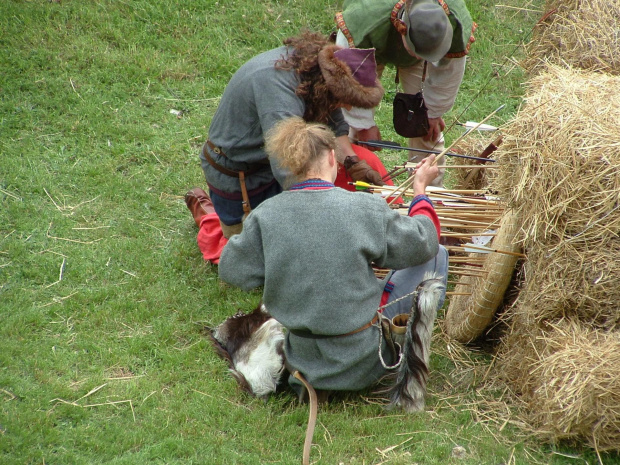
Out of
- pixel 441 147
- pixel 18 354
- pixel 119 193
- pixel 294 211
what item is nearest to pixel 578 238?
pixel 294 211

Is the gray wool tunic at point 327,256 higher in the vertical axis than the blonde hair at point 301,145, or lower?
lower

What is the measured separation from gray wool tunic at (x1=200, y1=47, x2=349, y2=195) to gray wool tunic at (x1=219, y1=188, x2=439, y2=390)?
405mm

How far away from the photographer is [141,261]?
468 cm

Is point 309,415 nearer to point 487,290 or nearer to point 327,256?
point 327,256

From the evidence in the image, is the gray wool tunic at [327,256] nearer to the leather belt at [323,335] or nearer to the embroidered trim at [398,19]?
the leather belt at [323,335]

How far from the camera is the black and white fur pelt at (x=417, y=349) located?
10.8 ft

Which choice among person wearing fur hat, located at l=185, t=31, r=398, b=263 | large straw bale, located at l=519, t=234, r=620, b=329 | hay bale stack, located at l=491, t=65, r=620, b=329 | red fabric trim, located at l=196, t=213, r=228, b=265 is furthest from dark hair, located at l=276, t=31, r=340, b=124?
red fabric trim, located at l=196, t=213, r=228, b=265

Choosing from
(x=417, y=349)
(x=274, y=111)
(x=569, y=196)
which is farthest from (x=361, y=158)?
(x=569, y=196)

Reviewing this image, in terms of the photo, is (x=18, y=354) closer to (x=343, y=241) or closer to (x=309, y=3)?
(x=343, y=241)

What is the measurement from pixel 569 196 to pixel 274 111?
4.94ft

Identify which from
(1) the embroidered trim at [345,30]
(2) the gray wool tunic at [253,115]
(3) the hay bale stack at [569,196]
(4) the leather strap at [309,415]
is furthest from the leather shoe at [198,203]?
(3) the hay bale stack at [569,196]

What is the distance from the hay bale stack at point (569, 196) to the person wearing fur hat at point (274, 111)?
0.82 meters

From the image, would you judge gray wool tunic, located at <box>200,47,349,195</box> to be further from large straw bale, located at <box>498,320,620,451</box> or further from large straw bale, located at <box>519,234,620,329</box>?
large straw bale, located at <box>498,320,620,451</box>

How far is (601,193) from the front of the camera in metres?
2.90
